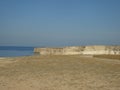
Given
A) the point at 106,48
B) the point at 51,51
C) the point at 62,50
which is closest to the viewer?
the point at 106,48

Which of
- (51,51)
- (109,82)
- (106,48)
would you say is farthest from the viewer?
(51,51)

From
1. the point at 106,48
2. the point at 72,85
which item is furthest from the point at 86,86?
the point at 106,48

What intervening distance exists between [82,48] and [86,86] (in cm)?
3924

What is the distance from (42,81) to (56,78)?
100cm

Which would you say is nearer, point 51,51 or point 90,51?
point 90,51

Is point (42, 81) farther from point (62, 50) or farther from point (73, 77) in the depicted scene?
point (62, 50)

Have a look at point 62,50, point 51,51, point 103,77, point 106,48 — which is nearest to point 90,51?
point 106,48

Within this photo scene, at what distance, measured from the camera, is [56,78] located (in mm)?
12883

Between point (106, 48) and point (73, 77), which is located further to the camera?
point (106, 48)

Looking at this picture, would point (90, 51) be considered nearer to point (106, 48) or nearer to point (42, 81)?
point (106, 48)

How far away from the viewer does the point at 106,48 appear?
46281 mm

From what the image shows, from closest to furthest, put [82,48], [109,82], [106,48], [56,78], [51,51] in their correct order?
[109,82]
[56,78]
[106,48]
[82,48]
[51,51]

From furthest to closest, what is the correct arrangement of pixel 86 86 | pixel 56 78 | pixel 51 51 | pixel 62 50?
pixel 51 51 < pixel 62 50 < pixel 56 78 < pixel 86 86

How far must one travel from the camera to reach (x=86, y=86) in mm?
→ 10938
